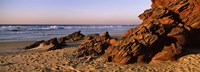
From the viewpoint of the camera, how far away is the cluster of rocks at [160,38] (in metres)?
11.7

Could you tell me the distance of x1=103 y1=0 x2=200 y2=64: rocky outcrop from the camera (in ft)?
38.2

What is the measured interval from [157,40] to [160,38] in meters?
0.35

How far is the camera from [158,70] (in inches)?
411

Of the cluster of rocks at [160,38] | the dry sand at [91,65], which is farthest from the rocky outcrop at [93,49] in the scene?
the dry sand at [91,65]

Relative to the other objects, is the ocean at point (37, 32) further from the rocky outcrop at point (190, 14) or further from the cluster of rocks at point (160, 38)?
the rocky outcrop at point (190, 14)

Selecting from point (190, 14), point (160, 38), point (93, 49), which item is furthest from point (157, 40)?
point (93, 49)

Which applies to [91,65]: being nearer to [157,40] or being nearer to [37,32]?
[157,40]

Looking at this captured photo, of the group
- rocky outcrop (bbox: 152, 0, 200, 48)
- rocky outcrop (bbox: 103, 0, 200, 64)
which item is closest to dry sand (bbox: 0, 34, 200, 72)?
rocky outcrop (bbox: 103, 0, 200, 64)

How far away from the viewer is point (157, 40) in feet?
38.8

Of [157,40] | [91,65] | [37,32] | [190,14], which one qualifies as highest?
[190,14]

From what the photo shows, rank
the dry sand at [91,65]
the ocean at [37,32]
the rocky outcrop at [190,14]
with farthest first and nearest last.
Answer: the ocean at [37,32], the rocky outcrop at [190,14], the dry sand at [91,65]

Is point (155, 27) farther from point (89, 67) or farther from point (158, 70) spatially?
point (89, 67)

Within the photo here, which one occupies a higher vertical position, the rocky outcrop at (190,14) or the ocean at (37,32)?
→ the rocky outcrop at (190,14)

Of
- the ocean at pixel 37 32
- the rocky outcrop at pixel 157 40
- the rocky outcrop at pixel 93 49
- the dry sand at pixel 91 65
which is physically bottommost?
the ocean at pixel 37 32
